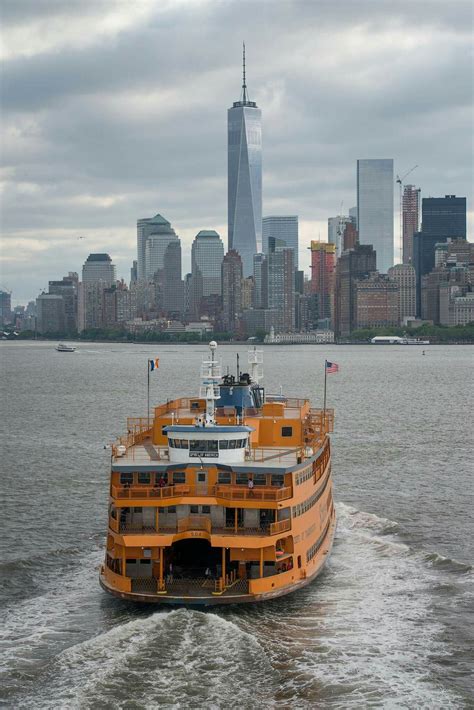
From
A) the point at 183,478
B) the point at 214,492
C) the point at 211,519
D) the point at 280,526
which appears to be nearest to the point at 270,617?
the point at 280,526

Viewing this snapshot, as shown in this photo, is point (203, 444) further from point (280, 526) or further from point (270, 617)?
point (270, 617)

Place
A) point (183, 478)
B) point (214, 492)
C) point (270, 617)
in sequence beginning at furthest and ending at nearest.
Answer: point (183, 478) → point (214, 492) → point (270, 617)

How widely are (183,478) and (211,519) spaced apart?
84.8 inches

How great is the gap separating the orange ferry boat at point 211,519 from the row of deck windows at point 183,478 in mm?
36

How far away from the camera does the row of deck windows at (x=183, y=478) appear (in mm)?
37219

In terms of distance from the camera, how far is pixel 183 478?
123 feet

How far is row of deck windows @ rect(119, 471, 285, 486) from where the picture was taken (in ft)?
122

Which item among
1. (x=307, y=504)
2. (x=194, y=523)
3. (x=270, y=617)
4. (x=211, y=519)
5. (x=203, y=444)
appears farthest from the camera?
(x=307, y=504)

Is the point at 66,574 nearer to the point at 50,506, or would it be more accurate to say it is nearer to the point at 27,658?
the point at 27,658

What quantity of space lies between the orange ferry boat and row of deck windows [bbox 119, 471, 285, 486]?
0.04m

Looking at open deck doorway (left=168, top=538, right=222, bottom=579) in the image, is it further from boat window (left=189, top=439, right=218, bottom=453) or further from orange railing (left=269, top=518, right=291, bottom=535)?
boat window (left=189, top=439, right=218, bottom=453)

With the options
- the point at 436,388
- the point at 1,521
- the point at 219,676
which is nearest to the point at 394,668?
the point at 219,676

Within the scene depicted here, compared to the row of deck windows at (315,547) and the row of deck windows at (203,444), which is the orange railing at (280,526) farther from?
the row of deck windows at (203,444)

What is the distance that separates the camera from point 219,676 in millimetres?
29969
